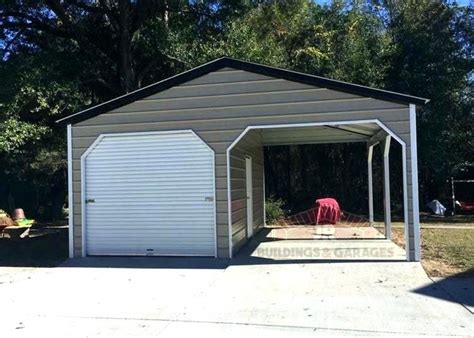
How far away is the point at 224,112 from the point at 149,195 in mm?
2129

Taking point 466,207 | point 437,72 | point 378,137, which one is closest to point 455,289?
point 378,137

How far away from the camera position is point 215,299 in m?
6.76

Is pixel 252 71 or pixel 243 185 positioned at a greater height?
pixel 252 71

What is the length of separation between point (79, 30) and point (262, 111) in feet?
30.1

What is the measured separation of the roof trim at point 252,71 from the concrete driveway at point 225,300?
9.05ft

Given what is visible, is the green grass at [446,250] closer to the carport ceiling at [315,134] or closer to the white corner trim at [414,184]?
the white corner trim at [414,184]

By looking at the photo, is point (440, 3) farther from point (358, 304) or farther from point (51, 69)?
point (358, 304)

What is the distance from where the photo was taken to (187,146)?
31.8 feet

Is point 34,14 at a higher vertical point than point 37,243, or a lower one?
higher

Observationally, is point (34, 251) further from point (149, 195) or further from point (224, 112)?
point (224, 112)

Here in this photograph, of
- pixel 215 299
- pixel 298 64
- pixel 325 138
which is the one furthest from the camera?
pixel 298 64

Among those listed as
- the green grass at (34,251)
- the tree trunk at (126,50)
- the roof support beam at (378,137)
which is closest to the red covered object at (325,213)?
the roof support beam at (378,137)

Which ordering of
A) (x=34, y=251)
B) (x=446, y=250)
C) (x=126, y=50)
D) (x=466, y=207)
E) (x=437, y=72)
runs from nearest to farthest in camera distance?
(x=446, y=250) < (x=34, y=251) < (x=126, y=50) < (x=437, y=72) < (x=466, y=207)

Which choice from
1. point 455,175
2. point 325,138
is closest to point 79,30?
point 325,138
